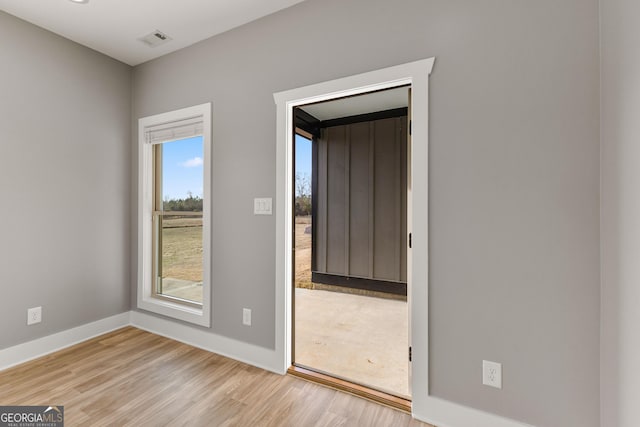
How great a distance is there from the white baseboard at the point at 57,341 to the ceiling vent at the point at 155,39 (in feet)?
8.32

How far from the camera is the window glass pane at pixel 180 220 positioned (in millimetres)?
2881

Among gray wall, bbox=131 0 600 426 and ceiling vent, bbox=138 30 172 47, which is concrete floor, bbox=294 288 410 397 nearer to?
gray wall, bbox=131 0 600 426

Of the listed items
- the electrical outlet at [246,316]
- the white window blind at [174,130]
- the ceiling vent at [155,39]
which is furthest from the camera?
the white window blind at [174,130]

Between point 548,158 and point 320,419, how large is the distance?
1.83 m

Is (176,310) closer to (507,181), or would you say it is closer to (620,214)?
(507,181)

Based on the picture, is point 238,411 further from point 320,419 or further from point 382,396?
point 382,396

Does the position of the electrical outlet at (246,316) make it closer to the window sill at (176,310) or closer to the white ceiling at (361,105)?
the window sill at (176,310)

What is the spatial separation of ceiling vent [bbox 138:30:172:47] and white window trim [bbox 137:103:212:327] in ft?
1.86

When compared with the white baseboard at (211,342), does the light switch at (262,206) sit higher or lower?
higher

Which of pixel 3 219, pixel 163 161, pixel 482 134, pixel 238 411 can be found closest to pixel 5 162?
pixel 3 219

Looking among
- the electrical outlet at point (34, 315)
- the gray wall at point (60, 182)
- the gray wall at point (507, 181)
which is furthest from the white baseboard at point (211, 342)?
the gray wall at point (507, 181)

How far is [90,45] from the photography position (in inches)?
108

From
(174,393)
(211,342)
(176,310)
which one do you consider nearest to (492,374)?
(174,393)

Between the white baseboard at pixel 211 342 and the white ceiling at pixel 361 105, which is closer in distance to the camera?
the white baseboard at pixel 211 342
